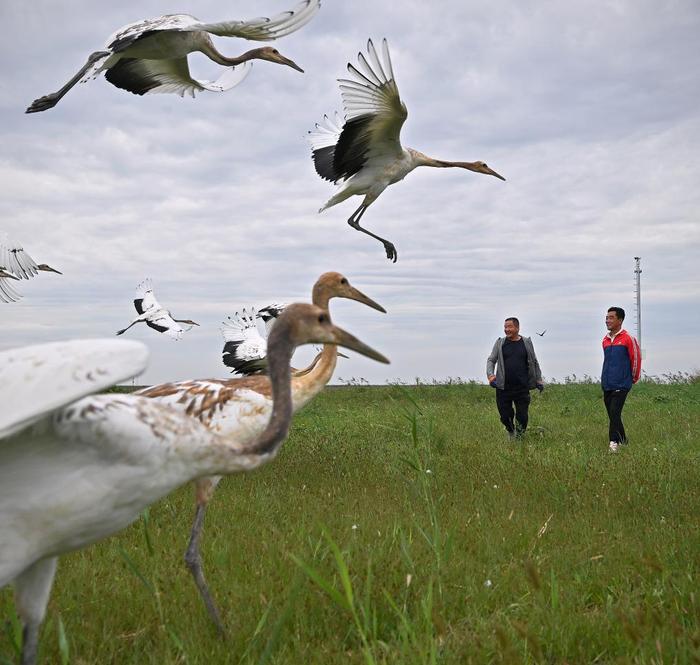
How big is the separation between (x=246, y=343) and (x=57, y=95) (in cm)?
385

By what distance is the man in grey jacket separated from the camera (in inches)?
454

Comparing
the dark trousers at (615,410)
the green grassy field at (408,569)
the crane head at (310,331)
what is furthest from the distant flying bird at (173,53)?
the dark trousers at (615,410)

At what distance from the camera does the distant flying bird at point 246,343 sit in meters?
9.40

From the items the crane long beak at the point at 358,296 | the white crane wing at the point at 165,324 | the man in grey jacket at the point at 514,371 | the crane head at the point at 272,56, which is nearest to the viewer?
the crane long beak at the point at 358,296

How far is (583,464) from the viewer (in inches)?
324

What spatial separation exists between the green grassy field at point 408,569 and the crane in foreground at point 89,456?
0.32 meters

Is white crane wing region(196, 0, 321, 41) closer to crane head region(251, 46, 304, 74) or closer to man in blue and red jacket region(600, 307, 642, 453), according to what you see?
crane head region(251, 46, 304, 74)

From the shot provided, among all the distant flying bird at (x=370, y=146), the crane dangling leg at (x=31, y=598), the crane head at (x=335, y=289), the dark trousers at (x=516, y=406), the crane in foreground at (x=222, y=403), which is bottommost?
the dark trousers at (x=516, y=406)

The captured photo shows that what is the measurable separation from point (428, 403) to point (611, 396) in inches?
261

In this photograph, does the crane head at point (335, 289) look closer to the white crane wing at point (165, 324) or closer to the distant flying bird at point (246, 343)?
the distant flying bird at point (246, 343)

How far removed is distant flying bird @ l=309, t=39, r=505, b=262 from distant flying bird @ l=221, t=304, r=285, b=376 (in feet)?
5.57

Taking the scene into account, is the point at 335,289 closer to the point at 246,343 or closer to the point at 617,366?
the point at 246,343

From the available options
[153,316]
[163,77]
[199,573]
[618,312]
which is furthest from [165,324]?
[199,573]

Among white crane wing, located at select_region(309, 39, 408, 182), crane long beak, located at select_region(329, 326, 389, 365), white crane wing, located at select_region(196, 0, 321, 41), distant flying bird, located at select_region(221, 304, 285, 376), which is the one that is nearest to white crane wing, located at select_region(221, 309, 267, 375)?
distant flying bird, located at select_region(221, 304, 285, 376)
